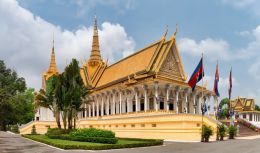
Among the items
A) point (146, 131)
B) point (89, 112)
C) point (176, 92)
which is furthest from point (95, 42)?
point (146, 131)

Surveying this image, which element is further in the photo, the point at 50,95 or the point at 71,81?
the point at 50,95

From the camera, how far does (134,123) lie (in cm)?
3834

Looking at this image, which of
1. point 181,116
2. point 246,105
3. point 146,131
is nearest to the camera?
point 181,116

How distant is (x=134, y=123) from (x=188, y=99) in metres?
13.1

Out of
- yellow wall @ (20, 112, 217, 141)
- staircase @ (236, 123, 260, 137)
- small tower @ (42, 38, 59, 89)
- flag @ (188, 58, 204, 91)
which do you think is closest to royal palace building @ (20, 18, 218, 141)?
yellow wall @ (20, 112, 217, 141)

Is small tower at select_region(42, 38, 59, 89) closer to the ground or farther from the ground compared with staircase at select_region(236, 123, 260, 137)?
farther from the ground

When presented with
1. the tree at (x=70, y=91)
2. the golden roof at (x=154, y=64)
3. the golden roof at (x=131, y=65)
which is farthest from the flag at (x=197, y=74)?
the golden roof at (x=131, y=65)

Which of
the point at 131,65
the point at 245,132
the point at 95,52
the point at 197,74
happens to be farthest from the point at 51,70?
the point at 197,74

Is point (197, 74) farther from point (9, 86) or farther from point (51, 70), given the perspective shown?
point (51, 70)

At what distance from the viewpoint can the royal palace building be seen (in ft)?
108

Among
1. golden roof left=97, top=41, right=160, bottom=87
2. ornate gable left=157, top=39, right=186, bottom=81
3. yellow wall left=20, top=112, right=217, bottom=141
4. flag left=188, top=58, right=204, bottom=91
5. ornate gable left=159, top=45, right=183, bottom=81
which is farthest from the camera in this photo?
golden roof left=97, top=41, right=160, bottom=87

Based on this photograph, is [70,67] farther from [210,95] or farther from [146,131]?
[210,95]

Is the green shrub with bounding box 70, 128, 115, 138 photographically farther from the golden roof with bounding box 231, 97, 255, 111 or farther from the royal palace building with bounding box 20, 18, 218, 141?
the golden roof with bounding box 231, 97, 255, 111

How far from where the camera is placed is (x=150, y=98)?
146 feet
